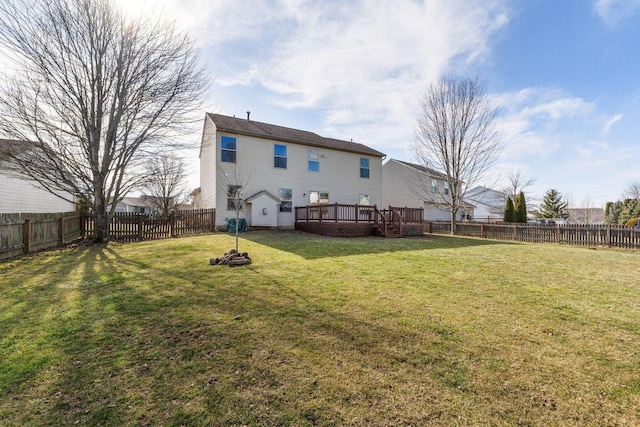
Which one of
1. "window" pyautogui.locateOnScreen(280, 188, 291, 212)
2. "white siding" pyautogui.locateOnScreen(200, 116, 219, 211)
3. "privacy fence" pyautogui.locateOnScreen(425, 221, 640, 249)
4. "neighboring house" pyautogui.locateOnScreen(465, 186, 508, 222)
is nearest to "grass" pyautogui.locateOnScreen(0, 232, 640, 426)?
"privacy fence" pyautogui.locateOnScreen(425, 221, 640, 249)

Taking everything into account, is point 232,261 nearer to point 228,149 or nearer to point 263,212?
point 263,212

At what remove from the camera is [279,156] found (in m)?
17.5

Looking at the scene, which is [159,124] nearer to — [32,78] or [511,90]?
[32,78]

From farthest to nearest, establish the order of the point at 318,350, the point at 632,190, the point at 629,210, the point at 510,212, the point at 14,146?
the point at 632,190 → the point at 629,210 → the point at 510,212 → the point at 14,146 → the point at 318,350

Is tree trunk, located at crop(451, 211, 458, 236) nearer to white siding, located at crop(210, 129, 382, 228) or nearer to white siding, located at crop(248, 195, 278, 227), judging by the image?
white siding, located at crop(210, 129, 382, 228)

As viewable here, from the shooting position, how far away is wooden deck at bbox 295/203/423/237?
559 inches

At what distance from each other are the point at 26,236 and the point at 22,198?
11.7 metres

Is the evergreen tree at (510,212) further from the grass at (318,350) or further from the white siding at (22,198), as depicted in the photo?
the white siding at (22,198)

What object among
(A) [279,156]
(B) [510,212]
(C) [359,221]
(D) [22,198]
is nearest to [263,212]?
(A) [279,156]

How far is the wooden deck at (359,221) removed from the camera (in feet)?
46.5

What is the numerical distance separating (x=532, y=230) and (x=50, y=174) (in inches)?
934

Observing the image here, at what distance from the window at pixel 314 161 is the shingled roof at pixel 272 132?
1.73 feet

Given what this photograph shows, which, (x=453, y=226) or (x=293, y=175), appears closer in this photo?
(x=293, y=175)

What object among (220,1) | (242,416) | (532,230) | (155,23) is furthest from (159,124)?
(532,230)
